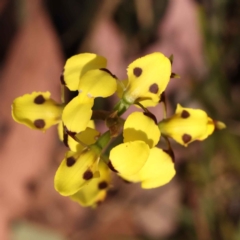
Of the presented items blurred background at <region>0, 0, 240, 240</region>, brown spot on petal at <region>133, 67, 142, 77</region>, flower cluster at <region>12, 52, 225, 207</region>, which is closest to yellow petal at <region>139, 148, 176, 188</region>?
flower cluster at <region>12, 52, 225, 207</region>

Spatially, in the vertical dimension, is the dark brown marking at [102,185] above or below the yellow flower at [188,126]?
below

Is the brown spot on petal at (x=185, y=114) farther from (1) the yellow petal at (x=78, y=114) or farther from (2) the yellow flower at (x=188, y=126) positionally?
(1) the yellow petal at (x=78, y=114)

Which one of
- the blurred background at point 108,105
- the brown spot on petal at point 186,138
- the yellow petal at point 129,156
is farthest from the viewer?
the blurred background at point 108,105

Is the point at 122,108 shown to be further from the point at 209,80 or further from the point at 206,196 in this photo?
the point at 206,196

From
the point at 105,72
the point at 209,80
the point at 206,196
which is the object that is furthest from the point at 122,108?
the point at 206,196

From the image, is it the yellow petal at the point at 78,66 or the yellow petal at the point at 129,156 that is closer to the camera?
the yellow petal at the point at 129,156

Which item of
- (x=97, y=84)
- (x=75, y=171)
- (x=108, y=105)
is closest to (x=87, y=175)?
(x=75, y=171)

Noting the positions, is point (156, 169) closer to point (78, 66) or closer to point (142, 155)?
point (142, 155)

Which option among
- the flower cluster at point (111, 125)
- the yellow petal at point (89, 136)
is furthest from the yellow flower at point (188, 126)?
the yellow petal at point (89, 136)
